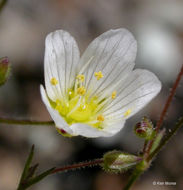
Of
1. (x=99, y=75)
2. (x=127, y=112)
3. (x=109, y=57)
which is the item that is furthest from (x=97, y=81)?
(x=127, y=112)

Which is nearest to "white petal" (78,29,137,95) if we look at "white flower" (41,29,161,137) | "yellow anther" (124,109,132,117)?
"white flower" (41,29,161,137)

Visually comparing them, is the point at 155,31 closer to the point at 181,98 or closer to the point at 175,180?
the point at 181,98

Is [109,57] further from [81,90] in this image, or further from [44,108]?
[44,108]

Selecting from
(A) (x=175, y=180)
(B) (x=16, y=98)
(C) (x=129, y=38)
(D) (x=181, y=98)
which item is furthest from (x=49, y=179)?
(C) (x=129, y=38)

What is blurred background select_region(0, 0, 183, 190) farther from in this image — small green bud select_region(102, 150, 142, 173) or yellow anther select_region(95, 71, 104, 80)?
small green bud select_region(102, 150, 142, 173)

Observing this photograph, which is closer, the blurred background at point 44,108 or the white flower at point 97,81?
the white flower at point 97,81

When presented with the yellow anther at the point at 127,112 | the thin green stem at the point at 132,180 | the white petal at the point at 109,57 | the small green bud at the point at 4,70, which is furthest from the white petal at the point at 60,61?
the thin green stem at the point at 132,180

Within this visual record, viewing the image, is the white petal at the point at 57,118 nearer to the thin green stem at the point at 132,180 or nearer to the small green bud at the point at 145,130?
the small green bud at the point at 145,130
